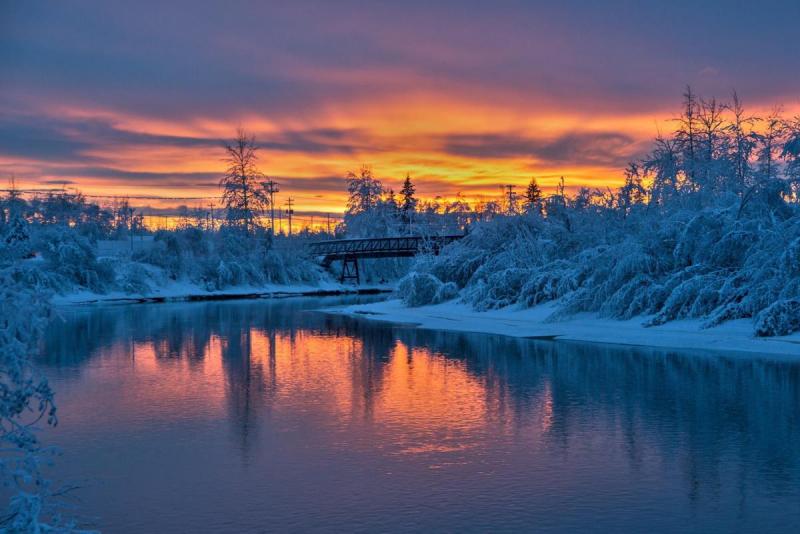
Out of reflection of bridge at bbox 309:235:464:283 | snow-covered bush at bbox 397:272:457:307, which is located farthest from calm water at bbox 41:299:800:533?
reflection of bridge at bbox 309:235:464:283

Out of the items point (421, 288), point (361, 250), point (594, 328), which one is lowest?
point (594, 328)

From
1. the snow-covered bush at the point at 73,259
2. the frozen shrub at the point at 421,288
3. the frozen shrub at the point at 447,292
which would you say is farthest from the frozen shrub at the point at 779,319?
the snow-covered bush at the point at 73,259

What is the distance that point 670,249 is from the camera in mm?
35188

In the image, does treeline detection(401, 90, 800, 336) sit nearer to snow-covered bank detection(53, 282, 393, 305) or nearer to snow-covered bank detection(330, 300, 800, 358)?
Result: snow-covered bank detection(330, 300, 800, 358)

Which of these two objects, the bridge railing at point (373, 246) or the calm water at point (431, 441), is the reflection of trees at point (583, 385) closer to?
the calm water at point (431, 441)

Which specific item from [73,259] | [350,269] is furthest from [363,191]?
[73,259]

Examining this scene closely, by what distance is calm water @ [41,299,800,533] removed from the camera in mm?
10305

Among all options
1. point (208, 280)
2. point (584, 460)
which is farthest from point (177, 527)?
point (208, 280)

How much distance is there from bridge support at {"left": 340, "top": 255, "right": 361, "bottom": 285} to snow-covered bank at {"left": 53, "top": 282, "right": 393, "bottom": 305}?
1.89m

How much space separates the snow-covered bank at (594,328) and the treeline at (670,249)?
55 centimetres

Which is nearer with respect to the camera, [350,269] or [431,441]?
[431,441]

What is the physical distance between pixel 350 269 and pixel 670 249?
65853 millimetres

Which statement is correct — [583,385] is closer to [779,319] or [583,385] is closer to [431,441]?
[431,441]

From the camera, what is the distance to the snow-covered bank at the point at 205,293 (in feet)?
208
